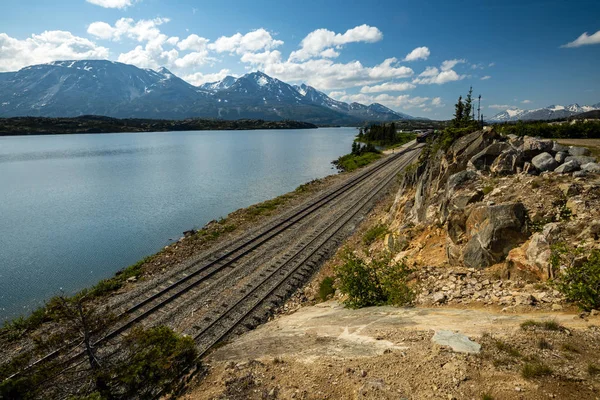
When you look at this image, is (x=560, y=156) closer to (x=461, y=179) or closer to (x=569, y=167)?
(x=569, y=167)

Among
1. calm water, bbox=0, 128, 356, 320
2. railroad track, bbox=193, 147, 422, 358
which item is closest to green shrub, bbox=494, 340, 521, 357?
railroad track, bbox=193, 147, 422, 358

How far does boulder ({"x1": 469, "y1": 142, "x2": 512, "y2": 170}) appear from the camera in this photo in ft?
70.8

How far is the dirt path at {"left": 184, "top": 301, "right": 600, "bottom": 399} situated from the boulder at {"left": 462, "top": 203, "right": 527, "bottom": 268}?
354 cm

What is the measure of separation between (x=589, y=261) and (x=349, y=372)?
A: 27.9 feet

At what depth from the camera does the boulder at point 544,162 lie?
18.1 m

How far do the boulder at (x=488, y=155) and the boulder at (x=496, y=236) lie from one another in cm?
764

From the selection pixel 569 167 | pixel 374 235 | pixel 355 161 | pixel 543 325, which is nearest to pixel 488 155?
pixel 569 167

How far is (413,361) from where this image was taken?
9430 millimetres

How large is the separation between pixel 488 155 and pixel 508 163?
1.71m

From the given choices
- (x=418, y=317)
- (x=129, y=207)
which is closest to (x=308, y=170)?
(x=129, y=207)

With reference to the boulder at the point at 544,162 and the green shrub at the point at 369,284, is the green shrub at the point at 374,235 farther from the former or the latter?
the boulder at the point at 544,162

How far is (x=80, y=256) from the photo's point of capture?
32.1 metres

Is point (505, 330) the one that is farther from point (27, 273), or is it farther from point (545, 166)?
point (27, 273)

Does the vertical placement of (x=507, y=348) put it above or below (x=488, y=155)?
below
